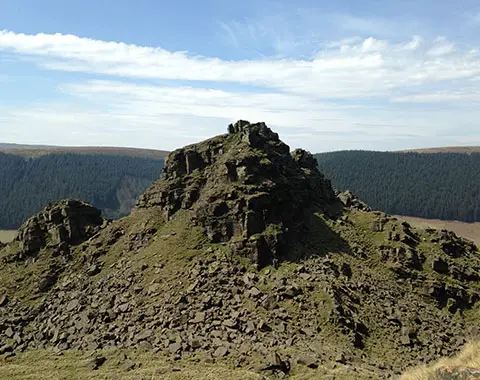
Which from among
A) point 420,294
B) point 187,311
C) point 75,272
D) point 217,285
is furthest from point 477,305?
point 75,272

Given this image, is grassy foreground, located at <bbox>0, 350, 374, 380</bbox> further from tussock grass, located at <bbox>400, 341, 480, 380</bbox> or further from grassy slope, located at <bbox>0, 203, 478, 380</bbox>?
tussock grass, located at <bbox>400, 341, 480, 380</bbox>

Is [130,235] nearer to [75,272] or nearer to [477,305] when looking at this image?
[75,272]

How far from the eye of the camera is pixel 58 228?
214ft

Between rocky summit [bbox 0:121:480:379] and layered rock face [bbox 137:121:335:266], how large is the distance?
238 millimetres

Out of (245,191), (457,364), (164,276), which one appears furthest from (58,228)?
(457,364)

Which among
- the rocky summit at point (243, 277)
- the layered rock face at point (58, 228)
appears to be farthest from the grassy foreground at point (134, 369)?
the layered rock face at point (58, 228)

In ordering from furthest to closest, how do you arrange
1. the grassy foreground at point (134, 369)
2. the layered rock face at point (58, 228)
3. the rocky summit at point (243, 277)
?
1. the layered rock face at point (58, 228)
2. the rocky summit at point (243, 277)
3. the grassy foreground at point (134, 369)

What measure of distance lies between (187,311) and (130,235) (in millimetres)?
21420

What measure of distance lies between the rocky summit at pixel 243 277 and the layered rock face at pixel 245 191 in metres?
0.24

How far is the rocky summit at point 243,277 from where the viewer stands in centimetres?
4219

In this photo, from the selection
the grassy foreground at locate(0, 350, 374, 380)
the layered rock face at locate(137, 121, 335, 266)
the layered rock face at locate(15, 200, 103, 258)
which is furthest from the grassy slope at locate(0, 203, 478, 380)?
the layered rock face at locate(15, 200, 103, 258)

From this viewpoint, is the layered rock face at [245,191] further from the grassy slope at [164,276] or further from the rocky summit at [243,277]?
the grassy slope at [164,276]

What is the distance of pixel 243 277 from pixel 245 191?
13.8 metres

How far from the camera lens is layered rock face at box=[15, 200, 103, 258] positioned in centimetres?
6500
